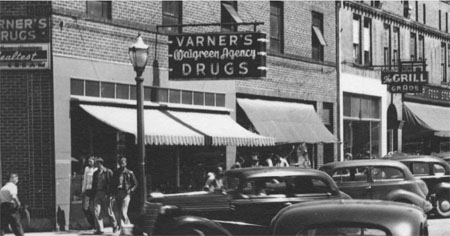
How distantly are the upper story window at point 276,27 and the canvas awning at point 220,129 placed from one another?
4297 mm

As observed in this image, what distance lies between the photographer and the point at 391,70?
3500 centimetres

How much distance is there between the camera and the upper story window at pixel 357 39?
3334cm

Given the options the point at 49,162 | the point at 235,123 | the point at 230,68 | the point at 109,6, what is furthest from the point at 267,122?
the point at 49,162

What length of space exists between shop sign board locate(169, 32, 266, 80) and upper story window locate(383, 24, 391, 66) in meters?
18.3

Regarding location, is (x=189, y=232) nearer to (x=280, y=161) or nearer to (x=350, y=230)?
(x=350, y=230)

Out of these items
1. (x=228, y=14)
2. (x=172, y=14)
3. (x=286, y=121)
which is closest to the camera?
(x=172, y=14)

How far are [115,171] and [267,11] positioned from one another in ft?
33.0

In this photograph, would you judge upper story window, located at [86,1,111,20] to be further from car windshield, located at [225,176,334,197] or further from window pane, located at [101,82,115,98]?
car windshield, located at [225,176,334,197]

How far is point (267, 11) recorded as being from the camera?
25.5 m

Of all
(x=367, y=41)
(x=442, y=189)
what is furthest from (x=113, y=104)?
(x=367, y=41)

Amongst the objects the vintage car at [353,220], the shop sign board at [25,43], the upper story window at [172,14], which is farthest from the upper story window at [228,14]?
the vintage car at [353,220]

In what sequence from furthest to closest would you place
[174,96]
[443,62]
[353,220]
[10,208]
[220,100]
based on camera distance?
[443,62], [220,100], [174,96], [10,208], [353,220]

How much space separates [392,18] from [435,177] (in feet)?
58.0

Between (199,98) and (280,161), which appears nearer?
(199,98)
